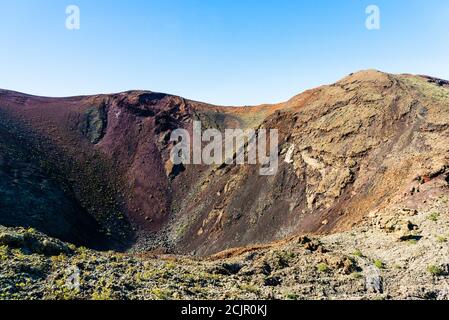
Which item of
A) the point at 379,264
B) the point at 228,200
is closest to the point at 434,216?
the point at 379,264

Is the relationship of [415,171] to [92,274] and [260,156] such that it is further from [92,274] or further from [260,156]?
[92,274]

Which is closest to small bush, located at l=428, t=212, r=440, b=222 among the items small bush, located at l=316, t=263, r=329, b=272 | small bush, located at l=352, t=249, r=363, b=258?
small bush, located at l=352, t=249, r=363, b=258

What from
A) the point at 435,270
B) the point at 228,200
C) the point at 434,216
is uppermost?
the point at 434,216

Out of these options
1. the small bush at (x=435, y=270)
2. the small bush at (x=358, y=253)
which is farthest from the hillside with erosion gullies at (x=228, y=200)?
the small bush at (x=358, y=253)

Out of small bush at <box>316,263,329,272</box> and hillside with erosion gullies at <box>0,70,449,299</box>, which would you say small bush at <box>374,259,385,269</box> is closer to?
hillside with erosion gullies at <box>0,70,449,299</box>

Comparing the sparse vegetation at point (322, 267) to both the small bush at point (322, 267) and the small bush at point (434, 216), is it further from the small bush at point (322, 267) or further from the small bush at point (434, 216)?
the small bush at point (434, 216)

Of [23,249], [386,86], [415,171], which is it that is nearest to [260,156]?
[386,86]

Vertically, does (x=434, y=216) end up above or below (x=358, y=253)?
above

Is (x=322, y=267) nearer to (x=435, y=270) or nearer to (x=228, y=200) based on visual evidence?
(x=435, y=270)
